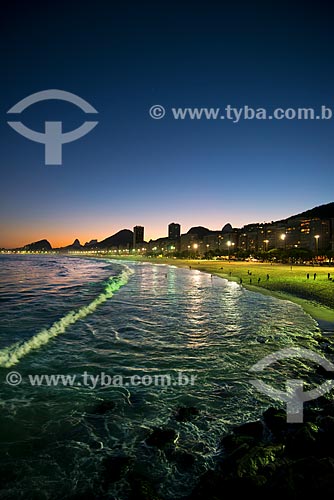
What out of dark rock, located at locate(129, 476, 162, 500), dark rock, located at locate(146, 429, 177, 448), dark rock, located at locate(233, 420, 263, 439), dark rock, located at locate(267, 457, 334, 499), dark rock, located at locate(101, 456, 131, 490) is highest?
dark rock, located at locate(267, 457, 334, 499)

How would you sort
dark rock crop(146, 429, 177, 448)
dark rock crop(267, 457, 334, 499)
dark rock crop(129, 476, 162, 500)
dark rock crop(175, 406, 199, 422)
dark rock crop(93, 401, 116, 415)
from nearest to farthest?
dark rock crop(267, 457, 334, 499) → dark rock crop(129, 476, 162, 500) → dark rock crop(146, 429, 177, 448) → dark rock crop(175, 406, 199, 422) → dark rock crop(93, 401, 116, 415)

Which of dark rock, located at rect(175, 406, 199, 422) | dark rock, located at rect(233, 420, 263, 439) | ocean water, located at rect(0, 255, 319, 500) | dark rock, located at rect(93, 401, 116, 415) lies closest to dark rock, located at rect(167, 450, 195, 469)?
ocean water, located at rect(0, 255, 319, 500)

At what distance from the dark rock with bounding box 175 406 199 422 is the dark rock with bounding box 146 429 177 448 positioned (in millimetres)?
555

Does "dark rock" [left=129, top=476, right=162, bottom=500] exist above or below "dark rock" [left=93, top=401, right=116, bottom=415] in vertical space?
above

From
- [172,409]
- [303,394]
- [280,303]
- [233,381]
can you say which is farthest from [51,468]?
[280,303]

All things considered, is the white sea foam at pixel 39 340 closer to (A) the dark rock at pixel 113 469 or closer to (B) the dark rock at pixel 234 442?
(A) the dark rock at pixel 113 469

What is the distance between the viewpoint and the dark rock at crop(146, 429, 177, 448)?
A: 18.4 feet

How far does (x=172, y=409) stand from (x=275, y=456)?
118 inches

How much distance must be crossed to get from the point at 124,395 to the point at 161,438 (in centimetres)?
228

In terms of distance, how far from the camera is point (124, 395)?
771 cm

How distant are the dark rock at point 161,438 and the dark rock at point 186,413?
21.8 inches

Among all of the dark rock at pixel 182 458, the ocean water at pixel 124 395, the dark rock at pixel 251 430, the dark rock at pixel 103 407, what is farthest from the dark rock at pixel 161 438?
the dark rock at pixel 103 407

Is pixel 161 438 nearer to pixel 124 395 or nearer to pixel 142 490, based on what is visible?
pixel 142 490

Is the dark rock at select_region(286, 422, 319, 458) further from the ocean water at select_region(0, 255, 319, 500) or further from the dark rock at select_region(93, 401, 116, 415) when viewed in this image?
the dark rock at select_region(93, 401, 116, 415)
